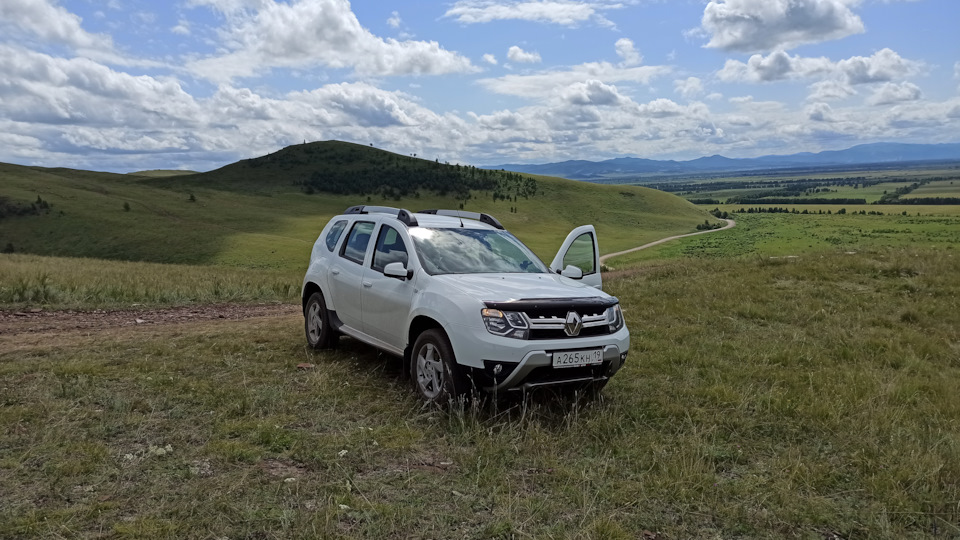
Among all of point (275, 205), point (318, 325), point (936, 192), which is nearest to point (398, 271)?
point (318, 325)

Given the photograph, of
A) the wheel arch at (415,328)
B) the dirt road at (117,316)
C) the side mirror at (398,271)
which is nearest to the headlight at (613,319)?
the wheel arch at (415,328)

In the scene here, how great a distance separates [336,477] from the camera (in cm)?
448

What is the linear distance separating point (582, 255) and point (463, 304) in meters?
2.72

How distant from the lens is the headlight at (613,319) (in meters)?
6.09

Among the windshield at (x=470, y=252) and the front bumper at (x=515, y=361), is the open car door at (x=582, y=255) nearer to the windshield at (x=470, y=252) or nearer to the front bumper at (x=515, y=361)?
the windshield at (x=470, y=252)

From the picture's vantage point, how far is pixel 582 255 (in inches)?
316

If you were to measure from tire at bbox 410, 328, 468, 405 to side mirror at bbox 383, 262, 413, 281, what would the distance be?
716 mm

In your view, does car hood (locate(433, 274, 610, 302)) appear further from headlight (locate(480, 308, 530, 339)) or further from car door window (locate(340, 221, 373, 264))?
car door window (locate(340, 221, 373, 264))

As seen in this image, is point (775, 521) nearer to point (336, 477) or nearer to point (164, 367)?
point (336, 477)

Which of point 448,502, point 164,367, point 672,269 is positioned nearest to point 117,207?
point 672,269

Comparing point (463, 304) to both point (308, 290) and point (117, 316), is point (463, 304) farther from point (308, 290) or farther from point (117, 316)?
point (117, 316)

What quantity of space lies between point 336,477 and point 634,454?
2296 mm

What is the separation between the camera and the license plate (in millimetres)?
5602

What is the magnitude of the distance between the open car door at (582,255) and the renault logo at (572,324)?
195 cm
